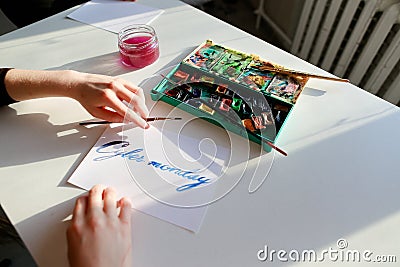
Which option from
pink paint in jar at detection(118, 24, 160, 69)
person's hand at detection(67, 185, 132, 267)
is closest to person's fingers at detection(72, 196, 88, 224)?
person's hand at detection(67, 185, 132, 267)

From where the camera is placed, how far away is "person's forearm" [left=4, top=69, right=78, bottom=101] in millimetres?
661

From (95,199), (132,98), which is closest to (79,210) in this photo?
(95,199)

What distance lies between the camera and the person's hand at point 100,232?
0.48 meters

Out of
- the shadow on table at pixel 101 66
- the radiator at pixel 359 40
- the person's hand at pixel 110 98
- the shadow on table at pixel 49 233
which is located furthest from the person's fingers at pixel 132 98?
the radiator at pixel 359 40

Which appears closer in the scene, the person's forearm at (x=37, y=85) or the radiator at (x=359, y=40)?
the person's forearm at (x=37, y=85)

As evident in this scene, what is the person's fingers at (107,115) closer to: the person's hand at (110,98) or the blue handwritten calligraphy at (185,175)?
the person's hand at (110,98)

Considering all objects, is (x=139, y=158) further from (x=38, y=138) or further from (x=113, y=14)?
(x=113, y=14)

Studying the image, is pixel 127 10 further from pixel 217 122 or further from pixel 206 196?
pixel 206 196

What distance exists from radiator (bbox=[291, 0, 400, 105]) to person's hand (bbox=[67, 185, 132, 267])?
104 cm

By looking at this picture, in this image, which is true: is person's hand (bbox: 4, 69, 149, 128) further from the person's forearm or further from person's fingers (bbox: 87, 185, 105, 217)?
person's fingers (bbox: 87, 185, 105, 217)

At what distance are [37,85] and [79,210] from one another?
31 centimetres

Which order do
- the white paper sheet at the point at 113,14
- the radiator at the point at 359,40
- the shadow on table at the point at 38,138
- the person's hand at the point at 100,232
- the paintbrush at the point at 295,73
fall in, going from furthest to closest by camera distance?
1. the radiator at the point at 359,40
2. the white paper sheet at the point at 113,14
3. the paintbrush at the point at 295,73
4. the shadow on table at the point at 38,138
5. the person's hand at the point at 100,232

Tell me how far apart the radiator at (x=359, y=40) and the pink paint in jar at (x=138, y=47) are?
79 cm

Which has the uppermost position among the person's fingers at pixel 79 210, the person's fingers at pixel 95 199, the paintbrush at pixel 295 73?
the paintbrush at pixel 295 73
